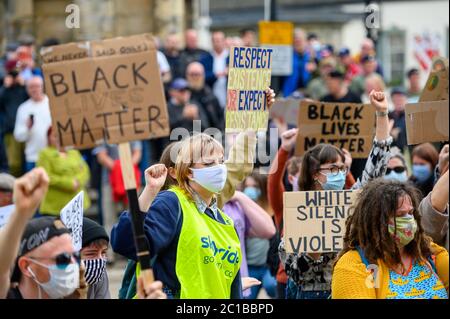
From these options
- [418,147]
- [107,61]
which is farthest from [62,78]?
[418,147]

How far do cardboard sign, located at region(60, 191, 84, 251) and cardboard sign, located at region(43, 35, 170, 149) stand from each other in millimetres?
830

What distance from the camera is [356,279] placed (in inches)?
260

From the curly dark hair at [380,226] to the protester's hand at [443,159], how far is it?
150cm

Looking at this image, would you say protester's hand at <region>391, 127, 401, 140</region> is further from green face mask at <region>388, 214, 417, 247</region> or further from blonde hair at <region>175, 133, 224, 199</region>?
green face mask at <region>388, 214, 417, 247</region>

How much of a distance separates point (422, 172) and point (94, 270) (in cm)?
417

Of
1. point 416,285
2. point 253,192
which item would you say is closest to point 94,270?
point 416,285

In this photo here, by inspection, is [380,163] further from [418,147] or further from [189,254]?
[418,147]

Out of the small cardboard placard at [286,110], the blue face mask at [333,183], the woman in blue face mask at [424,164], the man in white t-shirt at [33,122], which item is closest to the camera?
the blue face mask at [333,183]

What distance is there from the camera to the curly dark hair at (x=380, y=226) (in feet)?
22.1

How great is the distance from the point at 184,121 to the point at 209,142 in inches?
343

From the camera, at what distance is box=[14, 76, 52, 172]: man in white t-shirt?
49.8ft

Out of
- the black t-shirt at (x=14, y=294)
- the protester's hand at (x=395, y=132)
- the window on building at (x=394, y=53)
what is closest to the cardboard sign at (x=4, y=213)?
the black t-shirt at (x=14, y=294)

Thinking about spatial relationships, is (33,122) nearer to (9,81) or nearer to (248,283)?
(9,81)

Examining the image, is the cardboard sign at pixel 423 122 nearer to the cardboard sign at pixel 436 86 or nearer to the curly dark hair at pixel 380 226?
the cardboard sign at pixel 436 86
